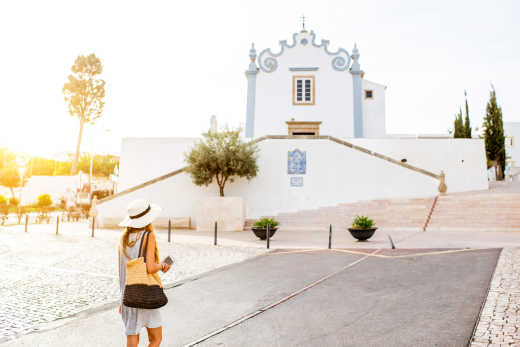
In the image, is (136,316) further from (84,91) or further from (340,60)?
(84,91)

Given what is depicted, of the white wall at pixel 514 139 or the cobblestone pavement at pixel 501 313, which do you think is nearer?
the cobblestone pavement at pixel 501 313

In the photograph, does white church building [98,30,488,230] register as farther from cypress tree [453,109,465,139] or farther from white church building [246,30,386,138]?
cypress tree [453,109,465,139]

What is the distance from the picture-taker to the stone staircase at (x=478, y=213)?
1744 centimetres

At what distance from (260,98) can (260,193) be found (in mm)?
9323

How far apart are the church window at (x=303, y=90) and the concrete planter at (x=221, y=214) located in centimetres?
1146

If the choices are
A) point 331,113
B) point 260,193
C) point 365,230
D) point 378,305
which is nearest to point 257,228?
point 365,230

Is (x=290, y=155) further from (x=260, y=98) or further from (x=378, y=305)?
(x=378, y=305)

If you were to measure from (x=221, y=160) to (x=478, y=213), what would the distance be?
12380mm

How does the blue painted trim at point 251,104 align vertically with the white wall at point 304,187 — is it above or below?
above

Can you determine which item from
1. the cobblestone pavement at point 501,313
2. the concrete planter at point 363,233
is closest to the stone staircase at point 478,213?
the concrete planter at point 363,233

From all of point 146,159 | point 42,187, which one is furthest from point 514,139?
point 42,187

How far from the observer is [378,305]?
644 cm

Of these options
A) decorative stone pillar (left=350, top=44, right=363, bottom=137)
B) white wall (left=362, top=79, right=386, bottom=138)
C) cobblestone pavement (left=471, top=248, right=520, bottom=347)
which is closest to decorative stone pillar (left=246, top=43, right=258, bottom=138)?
decorative stone pillar (left=350, top=44, right=363, bottom=137)

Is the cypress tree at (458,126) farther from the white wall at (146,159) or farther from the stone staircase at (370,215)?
the white wall at (146,159)
